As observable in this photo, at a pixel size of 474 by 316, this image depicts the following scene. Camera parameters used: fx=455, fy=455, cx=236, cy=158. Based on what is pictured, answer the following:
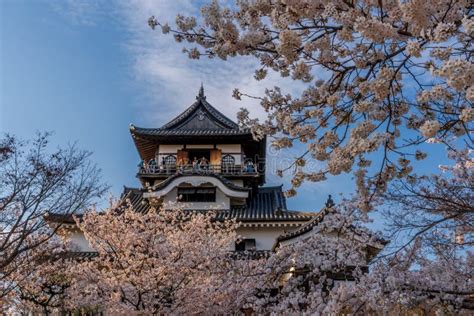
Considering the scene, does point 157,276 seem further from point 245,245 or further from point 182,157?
point 182,157

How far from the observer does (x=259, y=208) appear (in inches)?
837

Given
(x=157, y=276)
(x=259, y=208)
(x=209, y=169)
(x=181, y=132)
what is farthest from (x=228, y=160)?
(x=157, y=276)

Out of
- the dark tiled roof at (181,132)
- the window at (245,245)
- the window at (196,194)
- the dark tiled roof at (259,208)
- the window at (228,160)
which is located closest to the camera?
the dark tiled roof at (259,208)

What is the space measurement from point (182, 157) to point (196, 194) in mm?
2507

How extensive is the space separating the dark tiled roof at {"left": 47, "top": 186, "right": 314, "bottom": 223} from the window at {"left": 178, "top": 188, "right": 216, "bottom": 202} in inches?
45.5

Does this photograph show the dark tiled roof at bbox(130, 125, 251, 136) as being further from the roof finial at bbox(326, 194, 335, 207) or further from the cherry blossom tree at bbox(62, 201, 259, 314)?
the cherry blossom tree at bbox(62, 201, 259, 314)

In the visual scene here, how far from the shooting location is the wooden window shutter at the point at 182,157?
75.0ft

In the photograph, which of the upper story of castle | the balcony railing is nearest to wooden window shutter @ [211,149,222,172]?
the upper story of castle

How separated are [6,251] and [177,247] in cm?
424

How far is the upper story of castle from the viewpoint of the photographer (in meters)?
22.3

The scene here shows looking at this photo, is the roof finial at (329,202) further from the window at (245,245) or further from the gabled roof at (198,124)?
the gabled roof at (198,124)

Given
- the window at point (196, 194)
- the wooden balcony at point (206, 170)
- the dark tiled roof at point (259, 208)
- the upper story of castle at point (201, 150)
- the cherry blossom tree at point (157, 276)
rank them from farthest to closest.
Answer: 1. the upper story of castle at point (201, 150)
2. the wooden balcony at point (206, 170)
3. the window at point (196, 194)
4. the dark tiled roof at point (259, 208)
5. the cherry blossom tree at point (157, 276)

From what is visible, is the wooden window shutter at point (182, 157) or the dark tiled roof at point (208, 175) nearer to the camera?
the dark tiled roof at point (208, 175)

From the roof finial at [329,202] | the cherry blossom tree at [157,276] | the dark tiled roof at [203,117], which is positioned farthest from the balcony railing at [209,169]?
the cherry blossom tree at [157,276]
